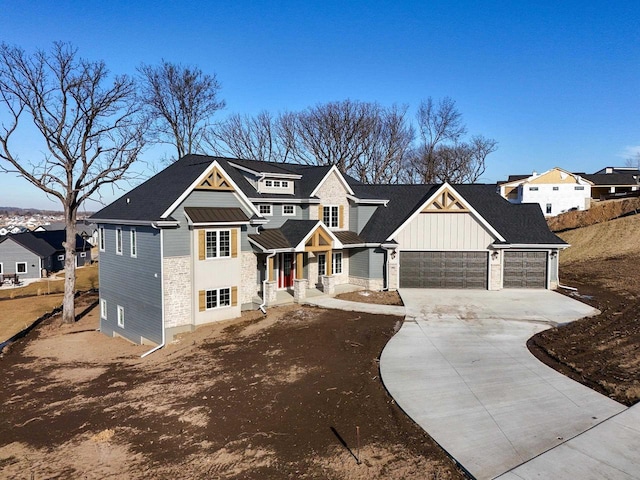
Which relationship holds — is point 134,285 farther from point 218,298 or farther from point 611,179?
point 611,179

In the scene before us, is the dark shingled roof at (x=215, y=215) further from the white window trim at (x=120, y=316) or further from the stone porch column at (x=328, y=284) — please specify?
the white window trim at (x=120, y=316)

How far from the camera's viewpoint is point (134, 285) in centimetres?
2025

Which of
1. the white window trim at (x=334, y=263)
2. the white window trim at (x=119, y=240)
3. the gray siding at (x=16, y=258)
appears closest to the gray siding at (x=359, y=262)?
the white window trim at (x=334, y=263)

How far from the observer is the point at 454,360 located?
13.4 m

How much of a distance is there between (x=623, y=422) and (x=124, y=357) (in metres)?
16.6

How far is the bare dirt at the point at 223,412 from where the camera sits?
8.28 meters

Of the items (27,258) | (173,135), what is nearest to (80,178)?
(173,135)

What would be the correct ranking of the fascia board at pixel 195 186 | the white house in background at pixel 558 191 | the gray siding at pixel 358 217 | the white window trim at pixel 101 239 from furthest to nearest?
the white house in background at pixel 558 191 < the gray siding at pixel 358 217 < the white window trim at pixel 101 239 < the fascia board at pixel 195 186

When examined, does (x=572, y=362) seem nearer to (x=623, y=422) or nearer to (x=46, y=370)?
(x=623, y=422)

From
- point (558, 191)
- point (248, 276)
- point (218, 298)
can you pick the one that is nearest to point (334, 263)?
point (248, 276)

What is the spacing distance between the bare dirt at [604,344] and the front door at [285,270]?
511 inches

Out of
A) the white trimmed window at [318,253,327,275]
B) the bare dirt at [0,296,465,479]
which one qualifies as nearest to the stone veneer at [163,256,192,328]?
the bare dirt at [0,296,465,479]

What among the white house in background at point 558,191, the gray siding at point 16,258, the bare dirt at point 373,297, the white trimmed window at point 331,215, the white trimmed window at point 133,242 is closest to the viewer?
the white trimmed window at point 133,242

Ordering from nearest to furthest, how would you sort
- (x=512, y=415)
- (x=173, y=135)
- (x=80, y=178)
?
(x=512, y=415) < (x=80, y=178) < (x=173, y=135)
